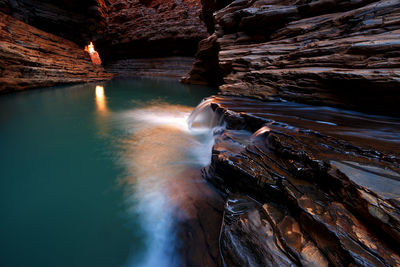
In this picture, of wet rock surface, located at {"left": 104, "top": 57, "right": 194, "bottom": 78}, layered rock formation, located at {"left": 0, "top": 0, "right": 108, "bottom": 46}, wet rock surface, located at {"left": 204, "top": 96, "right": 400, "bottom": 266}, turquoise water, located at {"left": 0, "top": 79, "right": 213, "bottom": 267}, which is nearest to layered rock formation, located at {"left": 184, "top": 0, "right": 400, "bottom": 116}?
Result: wet rock surface, located at {"left": 204, "top": 96, "right": 400, "bottom": 266}

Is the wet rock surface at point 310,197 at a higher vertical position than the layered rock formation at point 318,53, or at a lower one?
lower

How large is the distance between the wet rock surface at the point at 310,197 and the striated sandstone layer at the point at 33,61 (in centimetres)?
1112

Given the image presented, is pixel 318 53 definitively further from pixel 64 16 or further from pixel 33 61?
pixel 64 16

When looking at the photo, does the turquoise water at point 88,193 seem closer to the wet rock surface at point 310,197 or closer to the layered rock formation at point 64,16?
the wet rock surface at point 310,197

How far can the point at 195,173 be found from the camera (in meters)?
2.54

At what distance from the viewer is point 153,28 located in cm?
2048

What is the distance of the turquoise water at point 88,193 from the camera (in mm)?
1458

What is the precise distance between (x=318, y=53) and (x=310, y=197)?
4554mm

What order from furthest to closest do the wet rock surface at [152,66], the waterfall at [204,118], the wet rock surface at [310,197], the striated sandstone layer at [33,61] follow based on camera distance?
the wet rock surface at [152,66] < the striated sandstone layer at [33,61] < the waterfall at [204,118] < the wet rock surface at [310,197]

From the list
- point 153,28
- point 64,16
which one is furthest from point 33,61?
point 153,28

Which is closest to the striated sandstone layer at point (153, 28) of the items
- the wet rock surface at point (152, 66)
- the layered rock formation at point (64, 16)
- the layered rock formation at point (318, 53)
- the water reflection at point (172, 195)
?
the wet rock surface at point (152, 66)

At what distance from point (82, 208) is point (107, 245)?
2.04ft

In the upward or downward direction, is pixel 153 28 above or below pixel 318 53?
above

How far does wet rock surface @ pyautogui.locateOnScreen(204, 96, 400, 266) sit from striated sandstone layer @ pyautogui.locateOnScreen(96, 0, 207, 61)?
66.7 feet
